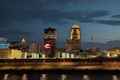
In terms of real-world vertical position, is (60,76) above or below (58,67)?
below

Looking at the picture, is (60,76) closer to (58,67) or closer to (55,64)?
(58,67)

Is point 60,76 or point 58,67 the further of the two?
point 58,67

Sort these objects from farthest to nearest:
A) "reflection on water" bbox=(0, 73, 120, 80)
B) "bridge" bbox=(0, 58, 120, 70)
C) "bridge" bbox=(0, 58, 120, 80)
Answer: "bridge" bbox=(0, 58, 120, 70) < "bridge" bbox=(0, 58, 120, 80) < "reflection on water" bbox=(0, 73, 120, 80)

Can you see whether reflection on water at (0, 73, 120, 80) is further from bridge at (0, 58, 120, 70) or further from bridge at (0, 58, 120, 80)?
bridge at (0, 58, 120, 70)

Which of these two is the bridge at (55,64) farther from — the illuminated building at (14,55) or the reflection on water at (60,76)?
the illuminated building at (14,55)

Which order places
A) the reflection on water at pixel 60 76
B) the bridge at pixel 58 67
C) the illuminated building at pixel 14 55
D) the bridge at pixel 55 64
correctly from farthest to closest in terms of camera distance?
the illuminated building at pixel 14 55
the bridge at pixel 55 64
the bridge at pixel 58 67
the reflection on water at pixel 60 76

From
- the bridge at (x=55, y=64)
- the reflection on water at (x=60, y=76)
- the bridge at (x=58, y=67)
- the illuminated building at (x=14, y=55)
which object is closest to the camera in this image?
the reflection on water at (x=60, y=76)

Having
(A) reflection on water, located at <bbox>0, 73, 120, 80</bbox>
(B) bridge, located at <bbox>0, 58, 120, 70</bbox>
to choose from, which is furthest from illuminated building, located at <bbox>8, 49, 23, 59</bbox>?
(A) reflection on water, located at <bbox>0, 73, 120, 80</bbox>

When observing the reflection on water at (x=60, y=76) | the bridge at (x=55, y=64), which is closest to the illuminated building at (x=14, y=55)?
the bridge at (x=55, y=64)

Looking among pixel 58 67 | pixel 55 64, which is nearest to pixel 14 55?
pixel 55 64

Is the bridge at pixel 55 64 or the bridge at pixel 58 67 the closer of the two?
the bridge at pixel 58 67

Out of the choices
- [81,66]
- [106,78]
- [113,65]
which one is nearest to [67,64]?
[81,66]

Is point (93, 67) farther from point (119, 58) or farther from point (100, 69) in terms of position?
point (119, 58)

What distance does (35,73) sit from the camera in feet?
503
